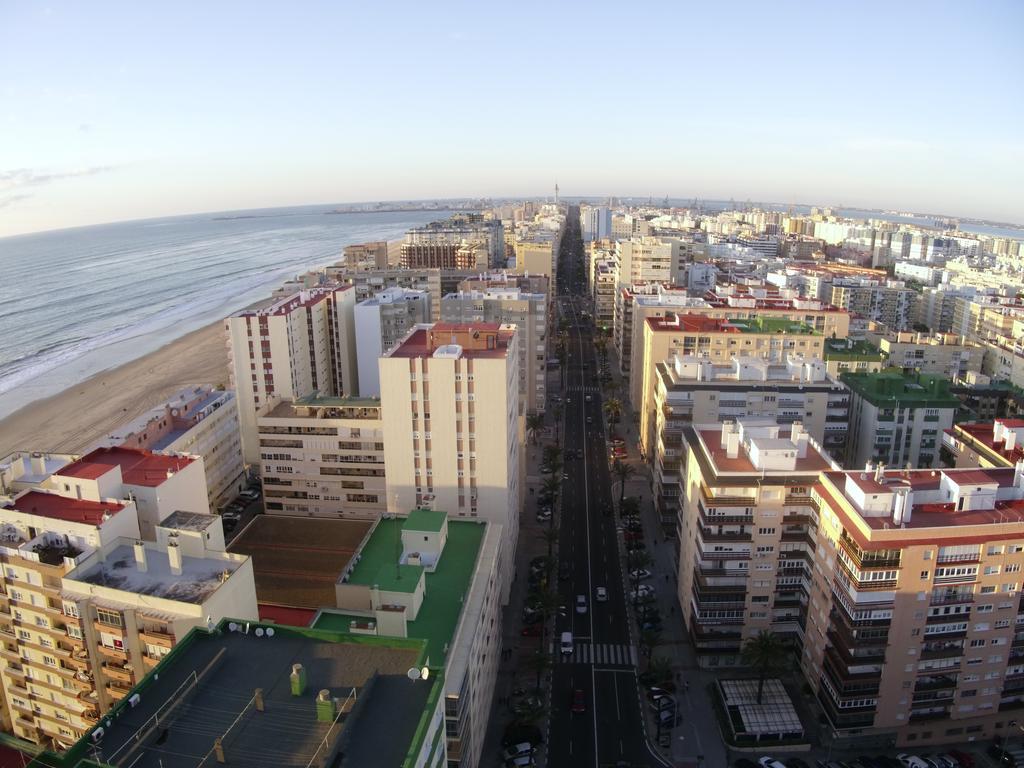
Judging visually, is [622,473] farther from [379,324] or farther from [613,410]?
[379,324]

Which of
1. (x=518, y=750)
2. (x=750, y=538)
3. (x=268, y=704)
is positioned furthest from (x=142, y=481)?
(x=750, y=538)

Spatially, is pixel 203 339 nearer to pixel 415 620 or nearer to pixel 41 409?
pixel 41 409

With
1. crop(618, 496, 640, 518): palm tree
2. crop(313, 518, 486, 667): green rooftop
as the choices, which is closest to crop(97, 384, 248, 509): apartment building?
crop(313, 518, 486, 667): green rooftop

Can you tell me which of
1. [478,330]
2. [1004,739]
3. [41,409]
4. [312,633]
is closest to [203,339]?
[41,409]

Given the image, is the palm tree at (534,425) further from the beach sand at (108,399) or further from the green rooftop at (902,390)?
the beach sand at (108,399)

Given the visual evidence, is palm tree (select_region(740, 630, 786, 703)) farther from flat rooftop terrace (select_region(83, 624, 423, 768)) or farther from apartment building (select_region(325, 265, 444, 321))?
apartment building (select_region(325, 265, 444, 321))
